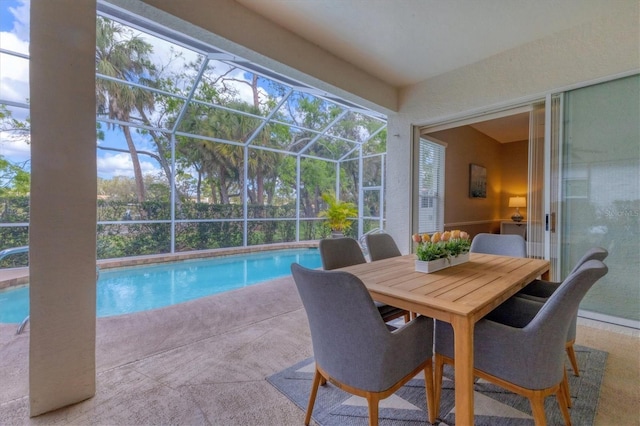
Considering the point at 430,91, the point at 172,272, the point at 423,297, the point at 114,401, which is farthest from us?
the point at 172,272

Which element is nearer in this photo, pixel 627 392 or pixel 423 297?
pixel 423 297

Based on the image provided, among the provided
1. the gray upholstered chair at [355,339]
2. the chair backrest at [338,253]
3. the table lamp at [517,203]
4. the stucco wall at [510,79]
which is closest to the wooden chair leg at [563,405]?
the gray upholstered chair at [355,339]

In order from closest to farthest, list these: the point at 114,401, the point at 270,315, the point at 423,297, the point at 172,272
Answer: the point at 423,297
the point at 114,401
the point at 270,315
the point at 172,272

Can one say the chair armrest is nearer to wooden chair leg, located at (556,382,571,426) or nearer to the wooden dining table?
the wooden dining table

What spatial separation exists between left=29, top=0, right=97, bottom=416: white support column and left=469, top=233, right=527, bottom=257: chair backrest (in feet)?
9.76

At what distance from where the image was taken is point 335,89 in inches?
140

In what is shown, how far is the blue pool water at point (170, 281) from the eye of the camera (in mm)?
3930

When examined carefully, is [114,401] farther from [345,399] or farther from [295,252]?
[295,252]

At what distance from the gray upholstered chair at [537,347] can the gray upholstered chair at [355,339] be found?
1.01 feet

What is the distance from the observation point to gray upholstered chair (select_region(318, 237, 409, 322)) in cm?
214

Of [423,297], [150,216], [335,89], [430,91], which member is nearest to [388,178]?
[430,91]

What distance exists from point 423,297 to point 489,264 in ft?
3.47

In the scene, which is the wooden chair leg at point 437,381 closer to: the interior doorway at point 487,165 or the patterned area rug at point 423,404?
the patterned area rug at point 423,404

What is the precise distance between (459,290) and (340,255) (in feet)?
3.36
